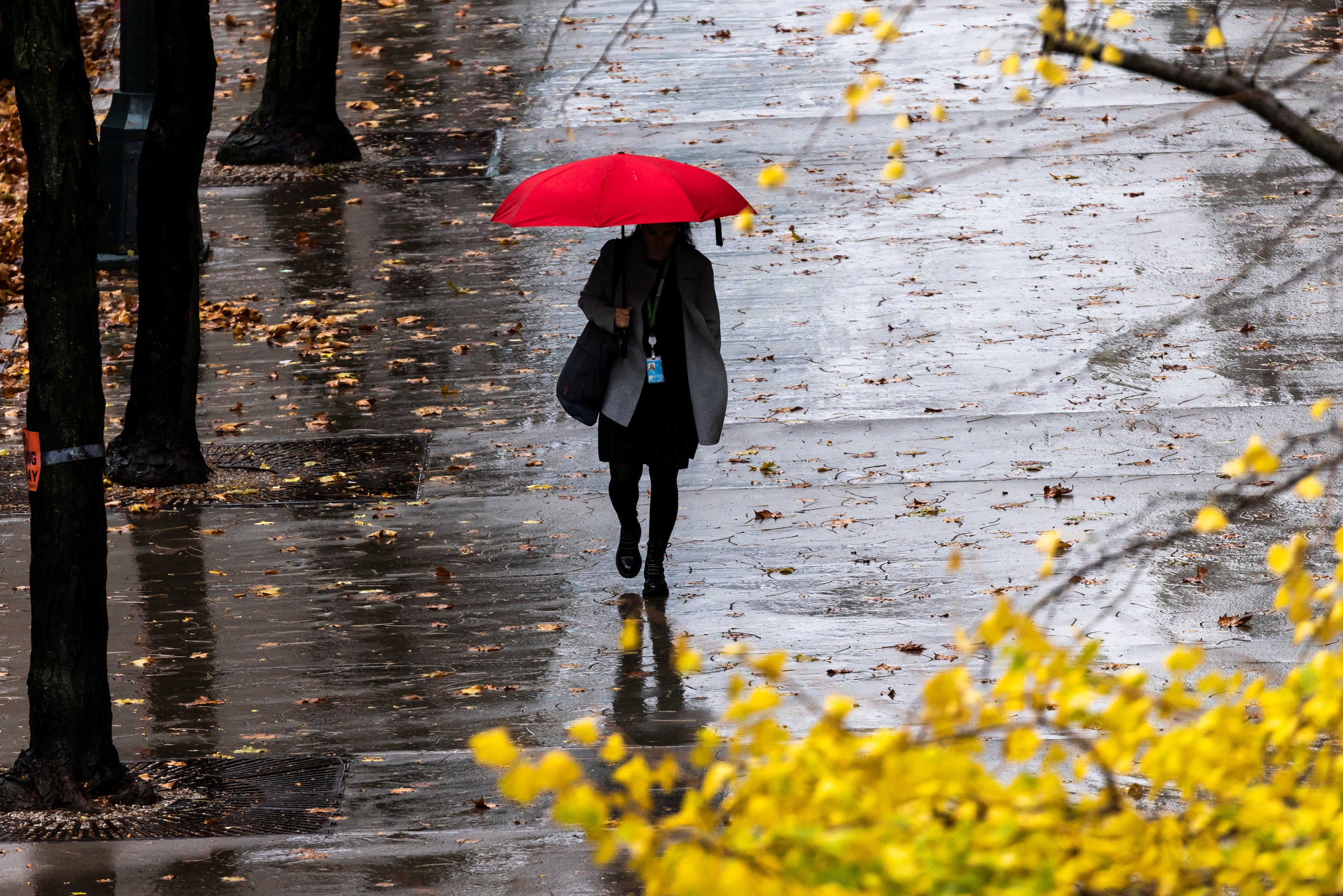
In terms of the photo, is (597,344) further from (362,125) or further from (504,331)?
(362,125)

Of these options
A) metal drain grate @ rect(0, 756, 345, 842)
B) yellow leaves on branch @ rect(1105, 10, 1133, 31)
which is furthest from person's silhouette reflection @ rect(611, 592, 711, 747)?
yellow leaves on branch @ rect(1105, 10, 1133, 31)

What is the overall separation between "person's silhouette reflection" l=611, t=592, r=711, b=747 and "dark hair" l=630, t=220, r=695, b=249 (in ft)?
5.70

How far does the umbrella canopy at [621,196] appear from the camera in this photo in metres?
6.97

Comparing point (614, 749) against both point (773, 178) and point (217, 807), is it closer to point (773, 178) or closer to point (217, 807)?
point (773, 178)

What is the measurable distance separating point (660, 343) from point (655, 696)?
66.5 inches

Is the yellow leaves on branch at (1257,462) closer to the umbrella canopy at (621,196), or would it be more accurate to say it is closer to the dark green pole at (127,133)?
the umbrella canopy at (621,196)

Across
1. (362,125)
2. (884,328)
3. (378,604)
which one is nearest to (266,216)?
(362,125)

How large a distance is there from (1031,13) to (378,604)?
12.9 meters

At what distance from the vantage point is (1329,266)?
11000 mm

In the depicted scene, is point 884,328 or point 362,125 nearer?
point 884,328

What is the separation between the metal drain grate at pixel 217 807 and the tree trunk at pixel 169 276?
359cm

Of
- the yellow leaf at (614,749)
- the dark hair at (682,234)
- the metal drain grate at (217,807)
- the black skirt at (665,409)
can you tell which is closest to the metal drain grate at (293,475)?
the black skirt at (665,409)

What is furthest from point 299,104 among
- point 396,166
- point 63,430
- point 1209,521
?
point 1209,521

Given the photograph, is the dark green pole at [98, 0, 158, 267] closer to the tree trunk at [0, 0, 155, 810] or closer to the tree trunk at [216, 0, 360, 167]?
the tree trunk at [216, 0, 360, 167]
